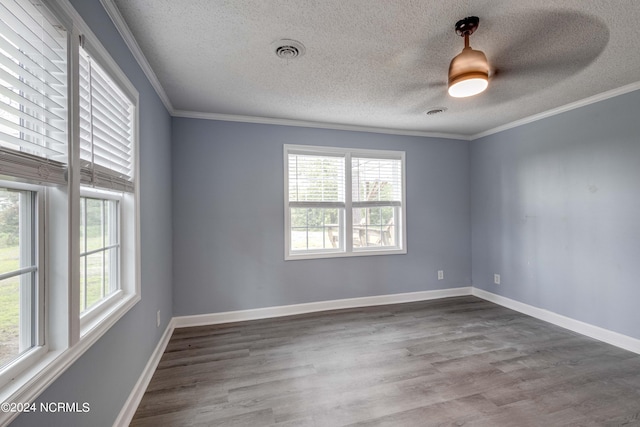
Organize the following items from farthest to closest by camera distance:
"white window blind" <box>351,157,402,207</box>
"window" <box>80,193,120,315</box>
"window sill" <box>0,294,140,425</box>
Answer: "white window blind" <box>351,157,402,207</box> → "window" <box>80,193,120,315</box> → "window sill" <box>0,294,140,425</box>

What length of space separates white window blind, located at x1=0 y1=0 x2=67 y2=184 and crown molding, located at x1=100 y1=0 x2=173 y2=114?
0.59 m

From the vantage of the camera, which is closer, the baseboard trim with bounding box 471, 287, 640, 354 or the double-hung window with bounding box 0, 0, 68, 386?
the double-hung window with bounding box 0, 0, 68, 386

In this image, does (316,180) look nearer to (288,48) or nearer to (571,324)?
(288,48)

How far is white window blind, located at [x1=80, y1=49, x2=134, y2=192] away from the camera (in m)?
1.33

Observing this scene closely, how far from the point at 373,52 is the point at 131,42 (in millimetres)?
1676

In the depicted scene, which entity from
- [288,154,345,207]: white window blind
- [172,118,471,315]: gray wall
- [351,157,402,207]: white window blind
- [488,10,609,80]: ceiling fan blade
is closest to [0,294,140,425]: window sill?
[172,118,471,315]: gray wall

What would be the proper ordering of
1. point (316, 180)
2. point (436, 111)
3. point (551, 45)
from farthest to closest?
1. point (316, 180)
2. point (436, 111)
3. point (551, 45)

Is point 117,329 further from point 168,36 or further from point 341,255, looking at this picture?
point 341,255

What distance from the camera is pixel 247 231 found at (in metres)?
3.44

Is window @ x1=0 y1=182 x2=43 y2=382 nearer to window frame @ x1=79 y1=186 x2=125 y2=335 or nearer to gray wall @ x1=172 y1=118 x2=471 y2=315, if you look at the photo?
window frame @ x1=79 y1=186 x2=125 y2=335

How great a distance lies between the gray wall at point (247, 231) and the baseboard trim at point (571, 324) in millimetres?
1077

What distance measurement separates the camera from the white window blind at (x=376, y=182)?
3912mm

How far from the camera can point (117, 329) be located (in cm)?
164

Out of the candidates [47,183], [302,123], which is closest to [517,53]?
[302,123]
